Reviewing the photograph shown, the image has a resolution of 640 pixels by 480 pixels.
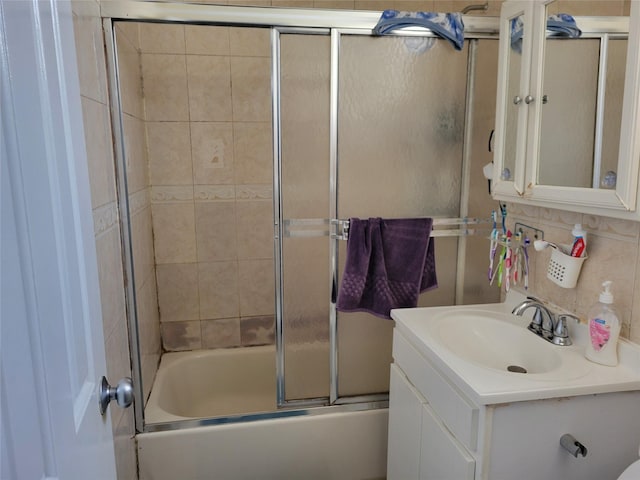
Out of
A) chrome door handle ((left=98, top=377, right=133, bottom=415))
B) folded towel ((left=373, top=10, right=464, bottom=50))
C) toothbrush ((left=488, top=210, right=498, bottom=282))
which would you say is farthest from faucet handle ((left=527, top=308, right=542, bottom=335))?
chrome door handle ((left=98, top=377, right=133, bottom=415))

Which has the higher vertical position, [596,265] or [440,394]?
[596,265]

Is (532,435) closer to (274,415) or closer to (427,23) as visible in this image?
(274,415)

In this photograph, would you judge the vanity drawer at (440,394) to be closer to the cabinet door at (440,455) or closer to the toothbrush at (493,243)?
the cabinet door at (440,455)

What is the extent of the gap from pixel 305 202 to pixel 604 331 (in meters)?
1.06

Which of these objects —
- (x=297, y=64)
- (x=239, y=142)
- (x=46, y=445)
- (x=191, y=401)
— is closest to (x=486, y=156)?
(x=297, y=64)

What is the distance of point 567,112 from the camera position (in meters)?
1.31

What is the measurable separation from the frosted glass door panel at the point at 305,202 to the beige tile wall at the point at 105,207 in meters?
0.61

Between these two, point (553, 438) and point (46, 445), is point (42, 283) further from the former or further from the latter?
point (553, 438)

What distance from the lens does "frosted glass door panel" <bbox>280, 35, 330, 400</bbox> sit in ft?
5.50

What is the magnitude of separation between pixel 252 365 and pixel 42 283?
2.19 m

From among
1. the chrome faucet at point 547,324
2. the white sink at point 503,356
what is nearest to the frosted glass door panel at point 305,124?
the white sink at point 503,356

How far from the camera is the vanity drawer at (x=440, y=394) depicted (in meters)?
1.16

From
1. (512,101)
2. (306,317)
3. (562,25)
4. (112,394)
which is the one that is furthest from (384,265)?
(112,394)

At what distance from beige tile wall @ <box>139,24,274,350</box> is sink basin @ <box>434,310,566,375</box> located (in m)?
1.33
